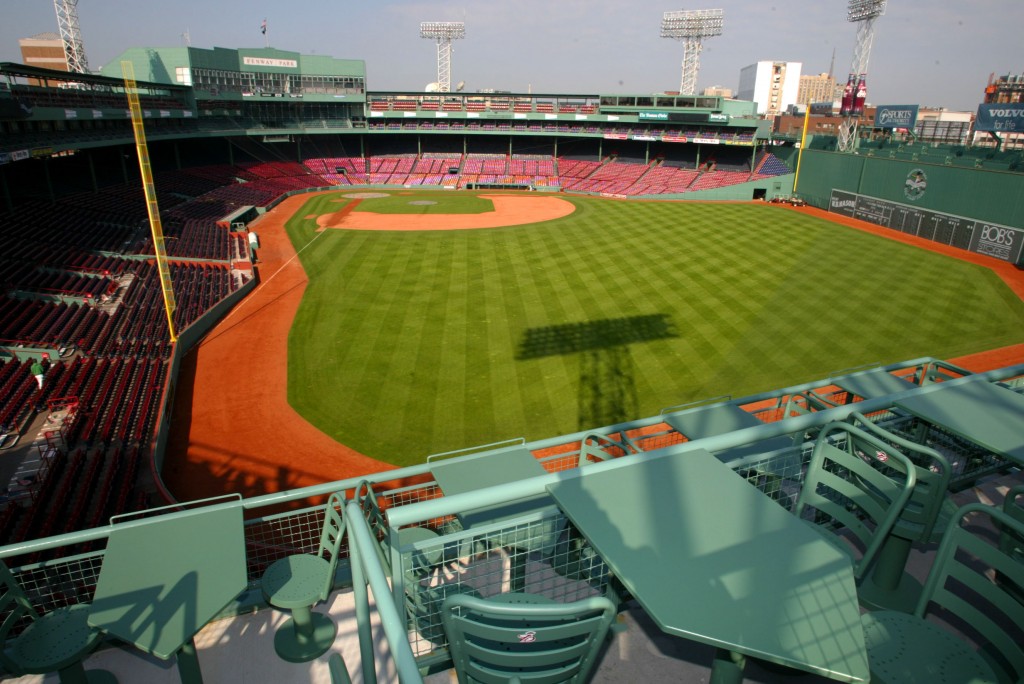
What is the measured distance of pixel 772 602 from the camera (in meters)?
2.74

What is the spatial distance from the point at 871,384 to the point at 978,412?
233 cm

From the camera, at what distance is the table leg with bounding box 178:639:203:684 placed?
13.6ft

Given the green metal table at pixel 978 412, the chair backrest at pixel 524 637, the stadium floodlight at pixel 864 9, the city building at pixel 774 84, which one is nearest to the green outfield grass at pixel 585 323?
the green metal table at pixel 978 412

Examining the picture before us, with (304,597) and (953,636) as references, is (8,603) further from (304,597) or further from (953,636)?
(953,636)

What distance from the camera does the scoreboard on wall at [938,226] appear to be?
33.2 metres

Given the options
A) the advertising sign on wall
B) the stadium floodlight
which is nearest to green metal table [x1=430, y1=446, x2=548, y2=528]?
the advertising sign on wall

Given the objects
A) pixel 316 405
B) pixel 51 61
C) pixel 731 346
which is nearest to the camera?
pixel 316 405

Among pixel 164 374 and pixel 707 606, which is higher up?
pixel 707 606

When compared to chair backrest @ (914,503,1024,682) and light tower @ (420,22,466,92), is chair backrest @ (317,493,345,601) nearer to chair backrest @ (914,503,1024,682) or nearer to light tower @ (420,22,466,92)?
chair backrest @ (914,503,1024,682)

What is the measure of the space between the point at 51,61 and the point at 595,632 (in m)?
116

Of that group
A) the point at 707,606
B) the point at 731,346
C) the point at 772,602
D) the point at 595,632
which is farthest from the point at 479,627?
the point at 731,346

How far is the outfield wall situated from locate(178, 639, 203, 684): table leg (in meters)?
41.8

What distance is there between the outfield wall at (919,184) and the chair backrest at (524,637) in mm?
Result: 40882

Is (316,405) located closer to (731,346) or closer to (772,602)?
(731,346)
